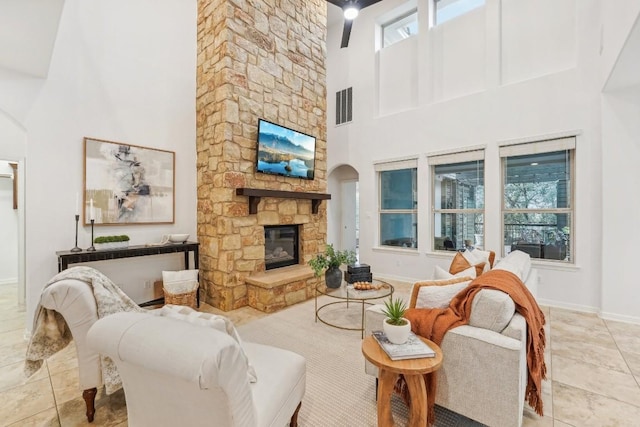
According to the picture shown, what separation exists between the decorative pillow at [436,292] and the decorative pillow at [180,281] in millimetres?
2885

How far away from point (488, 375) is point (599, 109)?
403 cm

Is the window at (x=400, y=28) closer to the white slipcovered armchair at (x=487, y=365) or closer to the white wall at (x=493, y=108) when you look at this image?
the white wall at (x=493, y=108)

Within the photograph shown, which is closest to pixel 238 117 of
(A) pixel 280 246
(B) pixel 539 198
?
(A) pixel 280 246

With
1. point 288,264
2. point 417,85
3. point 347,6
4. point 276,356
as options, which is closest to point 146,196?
point 288,264

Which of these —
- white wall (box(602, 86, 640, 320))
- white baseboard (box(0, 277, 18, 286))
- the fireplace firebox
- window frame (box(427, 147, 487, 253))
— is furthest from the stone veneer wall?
white wall (box(602, 86, 640, 320))

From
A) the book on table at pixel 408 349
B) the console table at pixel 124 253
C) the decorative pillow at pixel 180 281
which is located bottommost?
the decorative pillow at pixel 180 281

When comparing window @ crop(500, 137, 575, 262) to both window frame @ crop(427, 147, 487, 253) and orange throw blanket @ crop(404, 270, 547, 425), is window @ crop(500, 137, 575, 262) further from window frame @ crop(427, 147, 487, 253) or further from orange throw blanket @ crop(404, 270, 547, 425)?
orange throw blanket @ crop(404, 270, 547, 425)

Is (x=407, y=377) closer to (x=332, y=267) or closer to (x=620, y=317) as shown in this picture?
(x=332, y=267)

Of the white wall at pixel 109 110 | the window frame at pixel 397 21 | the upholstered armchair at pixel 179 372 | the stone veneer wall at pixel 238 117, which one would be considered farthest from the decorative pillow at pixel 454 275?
the window frame at pixel 397 21

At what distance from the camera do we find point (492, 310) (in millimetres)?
1709

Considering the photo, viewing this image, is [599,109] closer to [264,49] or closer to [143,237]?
[264,49]

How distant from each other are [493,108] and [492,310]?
399 cm

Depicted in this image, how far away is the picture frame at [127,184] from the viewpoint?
3463 mm

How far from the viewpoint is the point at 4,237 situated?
496 centimetres
